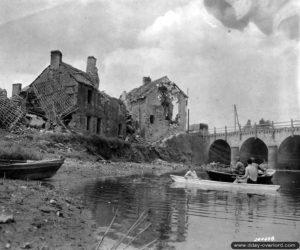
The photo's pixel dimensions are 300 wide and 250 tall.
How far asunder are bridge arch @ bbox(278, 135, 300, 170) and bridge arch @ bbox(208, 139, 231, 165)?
470 inches

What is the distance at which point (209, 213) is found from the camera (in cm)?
1045

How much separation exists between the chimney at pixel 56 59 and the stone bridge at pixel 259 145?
A: 26668mm

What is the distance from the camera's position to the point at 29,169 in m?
14.3

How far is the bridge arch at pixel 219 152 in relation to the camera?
180 ft

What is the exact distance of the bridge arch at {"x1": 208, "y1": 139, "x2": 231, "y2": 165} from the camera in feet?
180

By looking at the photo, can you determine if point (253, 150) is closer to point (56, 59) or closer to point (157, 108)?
point (157, 108)

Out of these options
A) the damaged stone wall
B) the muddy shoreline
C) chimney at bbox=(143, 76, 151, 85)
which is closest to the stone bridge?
chimney at bbox=(143, 76, 151, 85)

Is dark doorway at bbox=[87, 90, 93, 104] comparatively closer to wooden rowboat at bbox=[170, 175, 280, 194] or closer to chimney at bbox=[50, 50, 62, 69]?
chimney at bbox=[50, 50, 62, 69]

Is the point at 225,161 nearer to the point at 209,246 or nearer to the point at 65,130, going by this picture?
the point at 65,130

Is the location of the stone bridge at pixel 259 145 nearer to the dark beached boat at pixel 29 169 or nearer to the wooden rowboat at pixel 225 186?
the wooden rowboat at pixel 225 186

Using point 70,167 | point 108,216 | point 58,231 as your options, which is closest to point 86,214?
point 108,216

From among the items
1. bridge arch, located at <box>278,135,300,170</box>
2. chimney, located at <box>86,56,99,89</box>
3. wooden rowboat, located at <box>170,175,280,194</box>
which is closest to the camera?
wooden rowboat, located at <box>170,175,280,194</box>

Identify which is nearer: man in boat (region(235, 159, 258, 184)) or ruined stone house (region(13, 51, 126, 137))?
man in boat (region(235, 159, 258, 184))

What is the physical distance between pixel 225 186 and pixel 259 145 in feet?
118
